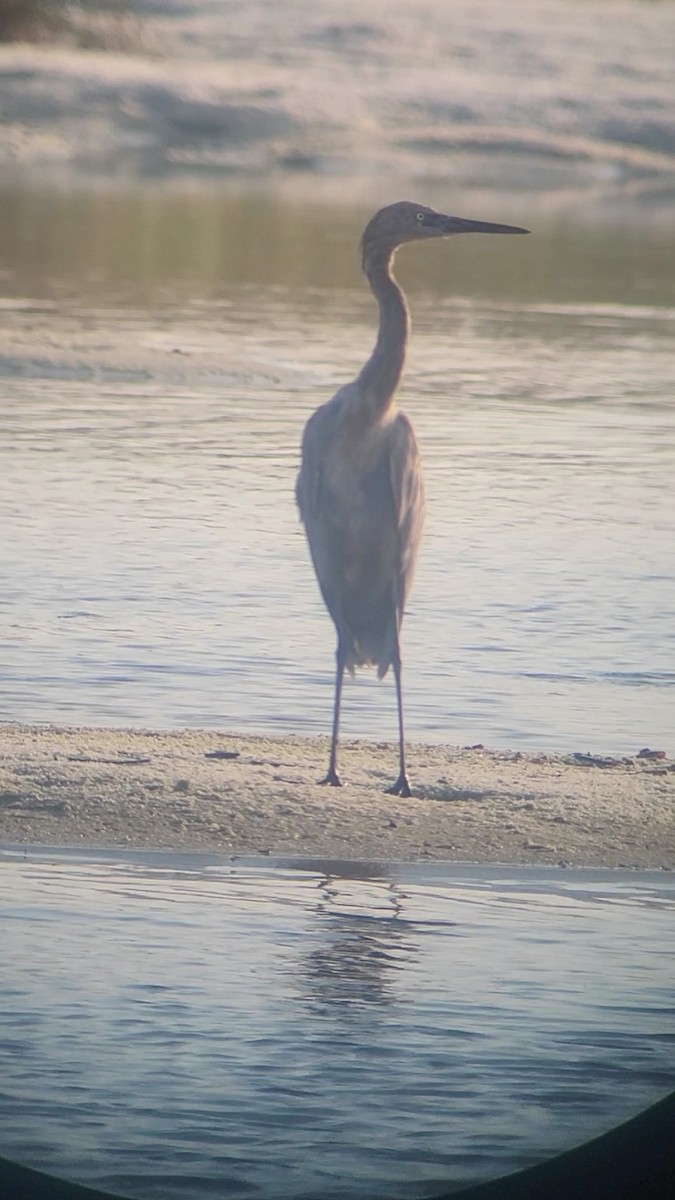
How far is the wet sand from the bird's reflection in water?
32 centimetres

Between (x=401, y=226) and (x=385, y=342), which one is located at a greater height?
(x=401, y=226)

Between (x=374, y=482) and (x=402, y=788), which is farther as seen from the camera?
(x=374, y=482)

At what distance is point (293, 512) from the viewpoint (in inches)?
413

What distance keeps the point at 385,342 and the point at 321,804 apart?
1.28 metres

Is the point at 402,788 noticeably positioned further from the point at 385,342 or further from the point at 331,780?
the point at 385,342

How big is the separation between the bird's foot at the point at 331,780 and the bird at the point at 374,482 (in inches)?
8.7

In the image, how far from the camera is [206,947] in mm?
4234

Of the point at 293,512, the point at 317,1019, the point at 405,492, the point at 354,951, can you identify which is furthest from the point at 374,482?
the point at 293,512

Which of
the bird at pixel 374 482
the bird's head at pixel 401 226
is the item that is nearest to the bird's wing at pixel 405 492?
the bird at pixel 374 482

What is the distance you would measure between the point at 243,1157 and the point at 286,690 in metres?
3.56

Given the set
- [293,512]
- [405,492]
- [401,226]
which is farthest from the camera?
[293,512]

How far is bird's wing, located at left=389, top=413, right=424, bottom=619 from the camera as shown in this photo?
18.4 ft

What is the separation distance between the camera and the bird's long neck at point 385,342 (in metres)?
5.62

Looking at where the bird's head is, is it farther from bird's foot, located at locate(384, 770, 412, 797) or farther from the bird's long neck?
bird's foot, located at locate(384, 770, 412, 797)
